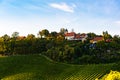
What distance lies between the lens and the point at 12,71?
70812mm

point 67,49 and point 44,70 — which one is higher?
point 67,49

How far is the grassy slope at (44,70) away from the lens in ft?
208

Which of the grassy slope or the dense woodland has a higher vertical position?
the dense woodland

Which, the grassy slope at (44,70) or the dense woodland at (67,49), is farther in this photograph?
the dense woodland at (67,49)

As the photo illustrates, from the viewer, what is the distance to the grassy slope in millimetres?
63281

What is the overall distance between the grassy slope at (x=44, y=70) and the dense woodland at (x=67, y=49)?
589 cm

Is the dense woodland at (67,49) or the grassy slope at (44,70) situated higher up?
the dense woodland at (67,49)

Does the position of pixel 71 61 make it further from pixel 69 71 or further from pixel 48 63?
pixel 69 71

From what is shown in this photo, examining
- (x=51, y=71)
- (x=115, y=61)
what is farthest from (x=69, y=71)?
(x=115, y=61)

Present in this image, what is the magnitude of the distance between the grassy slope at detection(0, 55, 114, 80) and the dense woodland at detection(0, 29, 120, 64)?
589cm

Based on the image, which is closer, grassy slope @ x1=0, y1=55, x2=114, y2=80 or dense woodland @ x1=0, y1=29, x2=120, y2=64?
grassy slope @ x1=0, y1=55, x2=114, y2=80

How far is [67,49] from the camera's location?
88.2 metres

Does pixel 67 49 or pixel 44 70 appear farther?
pixel 67 49

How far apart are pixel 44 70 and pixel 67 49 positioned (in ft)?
61.9
